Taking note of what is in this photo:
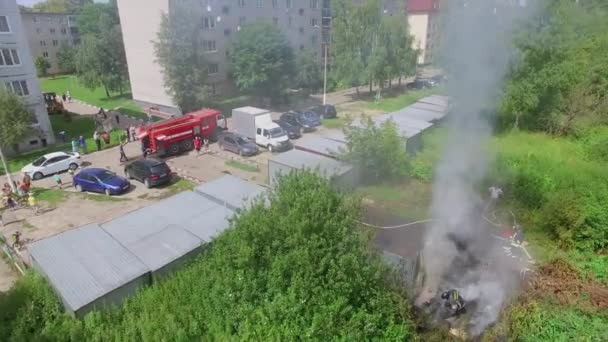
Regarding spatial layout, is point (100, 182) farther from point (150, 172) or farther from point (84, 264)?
point (84, 264)

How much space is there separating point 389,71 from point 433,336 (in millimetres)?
39822

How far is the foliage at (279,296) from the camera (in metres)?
8.88

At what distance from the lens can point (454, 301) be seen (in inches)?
436

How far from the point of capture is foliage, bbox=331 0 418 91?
44.4 metres

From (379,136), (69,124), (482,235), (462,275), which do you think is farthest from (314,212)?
(69,124)

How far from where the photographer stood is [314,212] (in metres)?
9.35

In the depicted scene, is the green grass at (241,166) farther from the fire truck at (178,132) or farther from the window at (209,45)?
the window at (209,45)

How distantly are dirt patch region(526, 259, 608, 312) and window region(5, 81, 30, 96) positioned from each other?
33.1m

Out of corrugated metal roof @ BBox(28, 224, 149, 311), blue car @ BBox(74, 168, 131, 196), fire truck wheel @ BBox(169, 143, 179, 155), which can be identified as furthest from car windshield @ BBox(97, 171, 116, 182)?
Result: corrugated metal roof @ BBox(28, 224, 149, 311)

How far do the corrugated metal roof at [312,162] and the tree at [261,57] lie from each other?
60.8ft

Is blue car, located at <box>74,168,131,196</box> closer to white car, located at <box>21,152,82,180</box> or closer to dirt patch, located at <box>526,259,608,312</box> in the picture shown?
white car, located at <box>21,152,82,180</box>

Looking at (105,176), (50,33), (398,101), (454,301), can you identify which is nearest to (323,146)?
(105,176)

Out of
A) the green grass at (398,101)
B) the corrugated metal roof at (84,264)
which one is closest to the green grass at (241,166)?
the corrugated metal roof at (84,264)

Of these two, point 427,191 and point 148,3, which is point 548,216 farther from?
point 148,3
